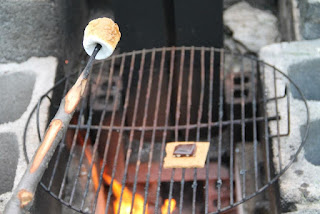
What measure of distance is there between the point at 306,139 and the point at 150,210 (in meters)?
0.77

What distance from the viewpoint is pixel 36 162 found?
4.03ft

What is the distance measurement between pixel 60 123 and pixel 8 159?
2.95ft

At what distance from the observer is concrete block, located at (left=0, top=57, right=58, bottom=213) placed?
2.05m

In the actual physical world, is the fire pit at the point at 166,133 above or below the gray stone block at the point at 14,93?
below

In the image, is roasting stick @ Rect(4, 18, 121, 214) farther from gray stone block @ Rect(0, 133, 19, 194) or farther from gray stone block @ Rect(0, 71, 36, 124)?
gray stone block @ Rect(0, 71, 36, 124)

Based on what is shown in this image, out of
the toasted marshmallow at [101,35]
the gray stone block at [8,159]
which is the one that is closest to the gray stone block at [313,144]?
the toasted marshmallow at [101,35]

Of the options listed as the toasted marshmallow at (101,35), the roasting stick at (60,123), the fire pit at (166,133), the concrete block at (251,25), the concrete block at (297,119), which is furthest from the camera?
the concrete block at (251,25)

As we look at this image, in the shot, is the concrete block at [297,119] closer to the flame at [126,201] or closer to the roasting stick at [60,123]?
the flame at [126,201]

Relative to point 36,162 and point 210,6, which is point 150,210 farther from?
point 36,162

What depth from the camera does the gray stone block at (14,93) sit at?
2260 millimetres

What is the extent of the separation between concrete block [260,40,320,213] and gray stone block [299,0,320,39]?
51 millimetres

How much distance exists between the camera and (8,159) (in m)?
2.10

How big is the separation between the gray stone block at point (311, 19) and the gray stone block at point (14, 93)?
1.26 metres

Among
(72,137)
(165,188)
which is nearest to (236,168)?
(165,188)
